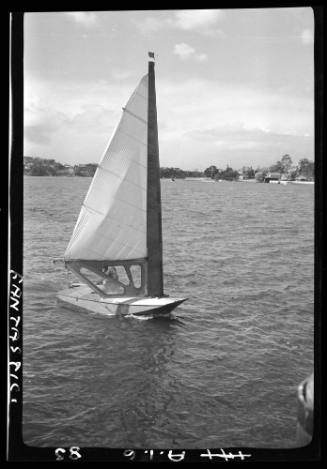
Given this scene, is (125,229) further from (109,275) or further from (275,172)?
(275,172)

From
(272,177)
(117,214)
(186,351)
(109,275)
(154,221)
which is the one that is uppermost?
(272,177)

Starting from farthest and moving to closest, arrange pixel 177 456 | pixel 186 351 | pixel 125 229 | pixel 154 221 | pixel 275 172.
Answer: pixel 154 221, pixel 125 229, pixel 186 351, pixel 275 172, pixel 177 456

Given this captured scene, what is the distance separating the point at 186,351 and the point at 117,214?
437 cm

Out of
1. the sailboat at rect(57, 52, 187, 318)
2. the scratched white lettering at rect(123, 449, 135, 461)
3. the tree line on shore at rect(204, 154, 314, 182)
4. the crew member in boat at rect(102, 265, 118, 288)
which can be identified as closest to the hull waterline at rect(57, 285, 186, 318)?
the sailboat at rect(57, 52, 187, 318)

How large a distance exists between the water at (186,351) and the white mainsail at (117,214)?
45.6 inches

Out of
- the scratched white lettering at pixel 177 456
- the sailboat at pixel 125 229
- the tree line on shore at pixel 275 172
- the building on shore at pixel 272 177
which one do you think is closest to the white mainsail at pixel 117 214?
the sailboat at pixel 125 229

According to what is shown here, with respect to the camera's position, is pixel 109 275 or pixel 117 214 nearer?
pixel 117 214

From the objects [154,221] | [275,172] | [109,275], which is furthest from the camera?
[109,275]

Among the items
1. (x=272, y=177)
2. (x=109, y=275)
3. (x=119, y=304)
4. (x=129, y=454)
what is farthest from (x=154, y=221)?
(x=129, y=454)

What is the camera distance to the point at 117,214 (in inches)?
574

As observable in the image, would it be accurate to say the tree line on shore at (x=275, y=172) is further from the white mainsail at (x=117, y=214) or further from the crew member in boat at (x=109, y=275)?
the crew member in boat at (x=109, y=275)

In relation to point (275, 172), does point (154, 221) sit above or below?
below
